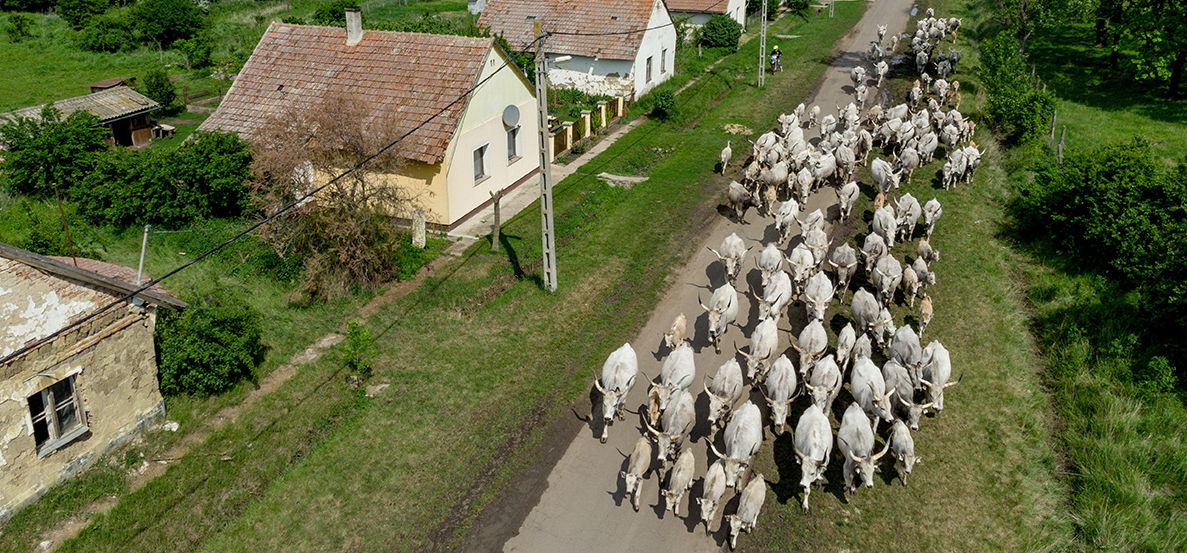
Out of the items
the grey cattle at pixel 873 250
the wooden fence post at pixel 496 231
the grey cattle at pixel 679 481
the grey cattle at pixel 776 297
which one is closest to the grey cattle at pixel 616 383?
the grey cattle at pixel 679 481

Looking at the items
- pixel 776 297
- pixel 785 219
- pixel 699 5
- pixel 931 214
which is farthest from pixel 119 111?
pixel 699 5

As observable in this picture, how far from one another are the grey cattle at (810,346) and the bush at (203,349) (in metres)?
11.8

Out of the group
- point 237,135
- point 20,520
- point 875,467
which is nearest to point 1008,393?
point 875,467

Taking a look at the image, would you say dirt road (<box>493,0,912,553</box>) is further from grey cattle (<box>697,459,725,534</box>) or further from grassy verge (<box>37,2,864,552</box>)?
grassy verge (<box>37,2,864,552</box>)

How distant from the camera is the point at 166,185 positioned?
78.9 feet

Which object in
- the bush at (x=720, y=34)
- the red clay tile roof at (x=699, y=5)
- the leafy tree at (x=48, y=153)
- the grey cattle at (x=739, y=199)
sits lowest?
the grey cattle at (x=739, y=199)

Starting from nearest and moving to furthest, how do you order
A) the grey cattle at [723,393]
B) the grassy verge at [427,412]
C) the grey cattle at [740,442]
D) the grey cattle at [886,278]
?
the grassy verge at [427,412] < the grey cattle at [740,442] < the grey cattle at [723,393] < the grey cattle at [886,278]

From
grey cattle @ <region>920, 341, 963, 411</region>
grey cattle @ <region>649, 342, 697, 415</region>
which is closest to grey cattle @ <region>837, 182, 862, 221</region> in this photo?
grey cattle @ <region>920, 341, 963, 411</region>

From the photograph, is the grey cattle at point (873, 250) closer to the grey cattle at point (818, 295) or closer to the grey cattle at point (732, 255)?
the grey cattle at point (818, 295)

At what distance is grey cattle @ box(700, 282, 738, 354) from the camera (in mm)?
19250

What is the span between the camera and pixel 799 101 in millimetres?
40438

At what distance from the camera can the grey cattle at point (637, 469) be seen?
47.0ft

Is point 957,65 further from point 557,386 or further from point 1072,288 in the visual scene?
point 557,386

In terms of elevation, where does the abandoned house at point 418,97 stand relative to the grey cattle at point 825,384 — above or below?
above
